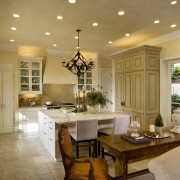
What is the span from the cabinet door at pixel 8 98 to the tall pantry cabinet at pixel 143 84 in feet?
13.4

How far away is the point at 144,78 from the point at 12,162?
157 inches

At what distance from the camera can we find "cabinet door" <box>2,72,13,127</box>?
240 inches

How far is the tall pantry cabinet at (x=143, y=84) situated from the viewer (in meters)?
5.06

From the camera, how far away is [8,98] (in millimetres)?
6164

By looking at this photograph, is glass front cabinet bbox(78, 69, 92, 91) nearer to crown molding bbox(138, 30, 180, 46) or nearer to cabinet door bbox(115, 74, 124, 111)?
cabinet door bbox(115, 74, 124, 111)

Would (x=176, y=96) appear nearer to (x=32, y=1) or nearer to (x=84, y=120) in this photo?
(x=84, y=120)

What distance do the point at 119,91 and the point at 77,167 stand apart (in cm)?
425

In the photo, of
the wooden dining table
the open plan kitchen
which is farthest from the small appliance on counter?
the wooden dining table

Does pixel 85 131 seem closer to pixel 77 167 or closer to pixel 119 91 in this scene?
pixel 77 167

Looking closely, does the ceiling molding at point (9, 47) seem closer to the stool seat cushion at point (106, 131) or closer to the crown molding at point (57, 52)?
the crown molding at point (57, 52)

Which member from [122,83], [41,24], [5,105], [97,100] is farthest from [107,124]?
[5,105]

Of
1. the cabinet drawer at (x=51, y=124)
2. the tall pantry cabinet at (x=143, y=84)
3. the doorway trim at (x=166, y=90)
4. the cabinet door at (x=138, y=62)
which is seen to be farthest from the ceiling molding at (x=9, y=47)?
the doorway trim at (x=166, y=90)

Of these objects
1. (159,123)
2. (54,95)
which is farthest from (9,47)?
(159,123)

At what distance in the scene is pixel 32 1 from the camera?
3.08 m
